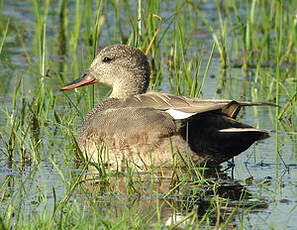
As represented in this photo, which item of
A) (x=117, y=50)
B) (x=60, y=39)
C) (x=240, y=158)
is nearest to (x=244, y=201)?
(x=240, y=158)

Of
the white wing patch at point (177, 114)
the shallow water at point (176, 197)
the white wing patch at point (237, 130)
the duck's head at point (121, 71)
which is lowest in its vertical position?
the shallow water at point (176, 197)

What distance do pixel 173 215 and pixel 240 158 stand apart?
202 centimetres

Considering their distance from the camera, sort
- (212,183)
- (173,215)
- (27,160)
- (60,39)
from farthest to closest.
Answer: (60,39) < (27,160) < (212,183) < (173,215)

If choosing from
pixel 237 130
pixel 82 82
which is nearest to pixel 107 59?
pixel 82 82

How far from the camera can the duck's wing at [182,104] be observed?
6.39 m

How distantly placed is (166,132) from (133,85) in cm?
117

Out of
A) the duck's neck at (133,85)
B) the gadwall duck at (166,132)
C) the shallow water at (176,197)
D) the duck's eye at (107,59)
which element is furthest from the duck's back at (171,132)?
the duck's eye at (107,59)

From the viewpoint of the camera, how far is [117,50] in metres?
7.76

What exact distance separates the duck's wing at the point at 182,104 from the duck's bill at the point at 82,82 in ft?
2.43

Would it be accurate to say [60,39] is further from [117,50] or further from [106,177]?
[106,177]

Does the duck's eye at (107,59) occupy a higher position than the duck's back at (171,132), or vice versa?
the duck's eye at (107,59)

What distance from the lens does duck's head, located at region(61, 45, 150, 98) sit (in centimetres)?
768

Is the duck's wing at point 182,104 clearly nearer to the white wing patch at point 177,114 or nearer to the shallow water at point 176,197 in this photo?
the white wing patch at point 177,114

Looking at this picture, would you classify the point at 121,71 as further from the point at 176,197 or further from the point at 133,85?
the point at 176,197
